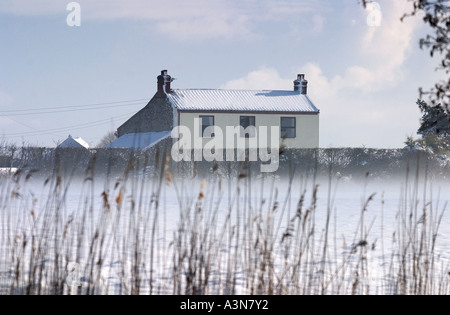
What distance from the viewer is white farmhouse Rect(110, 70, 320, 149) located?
1113 inches

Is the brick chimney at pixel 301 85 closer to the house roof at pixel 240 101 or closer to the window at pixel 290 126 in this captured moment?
the house roof at pixel 240 101

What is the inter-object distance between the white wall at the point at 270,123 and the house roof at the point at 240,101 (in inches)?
11.7

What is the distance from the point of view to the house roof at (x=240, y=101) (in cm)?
Answer: 2877

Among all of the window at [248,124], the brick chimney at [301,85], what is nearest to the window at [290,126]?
the window at [248,124]

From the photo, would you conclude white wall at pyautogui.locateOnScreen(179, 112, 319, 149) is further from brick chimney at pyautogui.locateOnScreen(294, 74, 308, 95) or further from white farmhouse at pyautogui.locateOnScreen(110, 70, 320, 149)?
brick chimney at pyautogui.locateOnScreen(294, 74, 308, 95)

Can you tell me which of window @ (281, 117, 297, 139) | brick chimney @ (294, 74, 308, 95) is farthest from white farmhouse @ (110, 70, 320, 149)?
brick chimney @ (294, 74, 308, 95)

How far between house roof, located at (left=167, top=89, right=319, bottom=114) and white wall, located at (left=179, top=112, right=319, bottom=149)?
297 mm

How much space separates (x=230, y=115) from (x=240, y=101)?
1.18m

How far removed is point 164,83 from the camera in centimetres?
2936

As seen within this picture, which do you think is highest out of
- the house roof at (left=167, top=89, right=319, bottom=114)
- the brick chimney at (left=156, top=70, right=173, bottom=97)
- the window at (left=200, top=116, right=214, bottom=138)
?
the brick chimney at (left=156, top=70, right=173, bottom=97)

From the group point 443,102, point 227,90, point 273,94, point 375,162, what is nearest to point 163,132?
point 227,90

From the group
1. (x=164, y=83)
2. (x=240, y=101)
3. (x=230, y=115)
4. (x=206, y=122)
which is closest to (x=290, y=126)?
(x=240, y=101)
